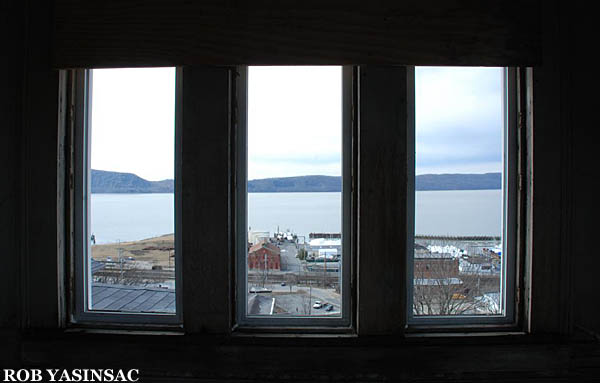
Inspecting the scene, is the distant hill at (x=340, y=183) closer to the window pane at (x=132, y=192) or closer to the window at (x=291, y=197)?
the window at (x=291, y=197)

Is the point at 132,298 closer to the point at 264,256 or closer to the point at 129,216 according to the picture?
the point at 129,216

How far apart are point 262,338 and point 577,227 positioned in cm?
174

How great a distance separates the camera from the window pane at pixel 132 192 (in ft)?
5.52

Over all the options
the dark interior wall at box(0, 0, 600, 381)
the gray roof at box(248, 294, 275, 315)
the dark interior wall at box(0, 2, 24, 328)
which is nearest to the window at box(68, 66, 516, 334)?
the gray roof at box(248, 294, 275, 315)

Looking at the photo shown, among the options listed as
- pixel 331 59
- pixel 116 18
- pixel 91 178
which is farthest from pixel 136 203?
pixel 331 59

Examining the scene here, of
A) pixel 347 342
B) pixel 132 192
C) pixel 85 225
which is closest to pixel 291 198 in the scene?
pixel 347 342

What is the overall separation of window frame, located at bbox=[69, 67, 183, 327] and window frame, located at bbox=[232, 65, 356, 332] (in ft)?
1.06

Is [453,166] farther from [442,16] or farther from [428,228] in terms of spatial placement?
[442,16]

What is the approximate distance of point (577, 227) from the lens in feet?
5.06

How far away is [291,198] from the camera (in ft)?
5.52

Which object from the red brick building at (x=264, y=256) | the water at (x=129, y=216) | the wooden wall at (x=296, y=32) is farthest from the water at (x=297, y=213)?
the wooden wall at (x=296, y=32)

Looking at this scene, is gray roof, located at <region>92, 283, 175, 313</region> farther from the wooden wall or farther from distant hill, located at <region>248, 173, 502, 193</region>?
the wooden wall

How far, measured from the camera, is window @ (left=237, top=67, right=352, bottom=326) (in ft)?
5.41

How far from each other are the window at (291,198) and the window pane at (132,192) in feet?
1.42
